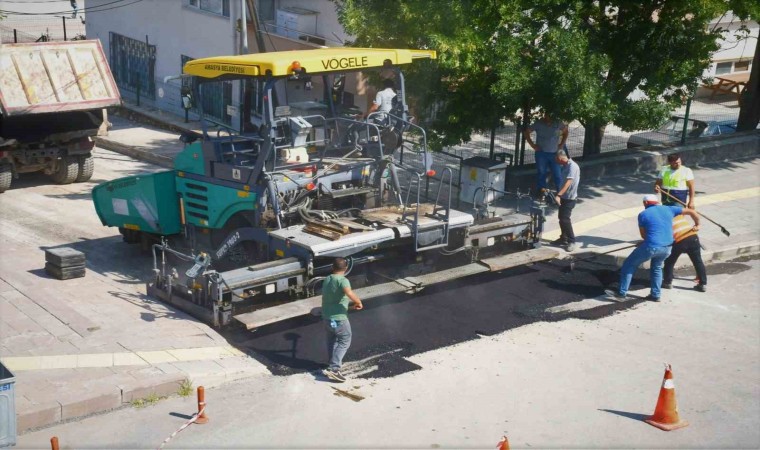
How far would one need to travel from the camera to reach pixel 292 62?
448 inches

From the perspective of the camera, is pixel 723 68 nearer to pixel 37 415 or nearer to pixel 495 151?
pixel 495 151

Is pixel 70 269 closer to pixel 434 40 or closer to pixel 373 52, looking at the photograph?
pixel 373 52

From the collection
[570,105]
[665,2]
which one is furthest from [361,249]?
[665,2]

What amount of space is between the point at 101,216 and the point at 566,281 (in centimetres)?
657

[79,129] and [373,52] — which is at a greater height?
[373,52]

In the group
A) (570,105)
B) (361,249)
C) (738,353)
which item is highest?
(570,105)

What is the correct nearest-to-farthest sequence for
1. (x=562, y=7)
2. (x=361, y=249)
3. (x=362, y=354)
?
(x=362, y=354)
(x=361, y=249)
(x=562, y=7)

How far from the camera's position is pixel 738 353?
36.6ft

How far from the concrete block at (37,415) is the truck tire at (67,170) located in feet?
33.2

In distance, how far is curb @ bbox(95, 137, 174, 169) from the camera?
809 inches

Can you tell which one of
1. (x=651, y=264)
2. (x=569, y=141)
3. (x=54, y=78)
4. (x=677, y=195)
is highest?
(x=54, y=78)

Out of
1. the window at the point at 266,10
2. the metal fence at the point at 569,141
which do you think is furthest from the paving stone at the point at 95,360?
the window at the point at 266,10

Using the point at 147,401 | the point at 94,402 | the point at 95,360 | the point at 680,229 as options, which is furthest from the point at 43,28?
the point at 94,402

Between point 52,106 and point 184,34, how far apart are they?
9.52 meters
